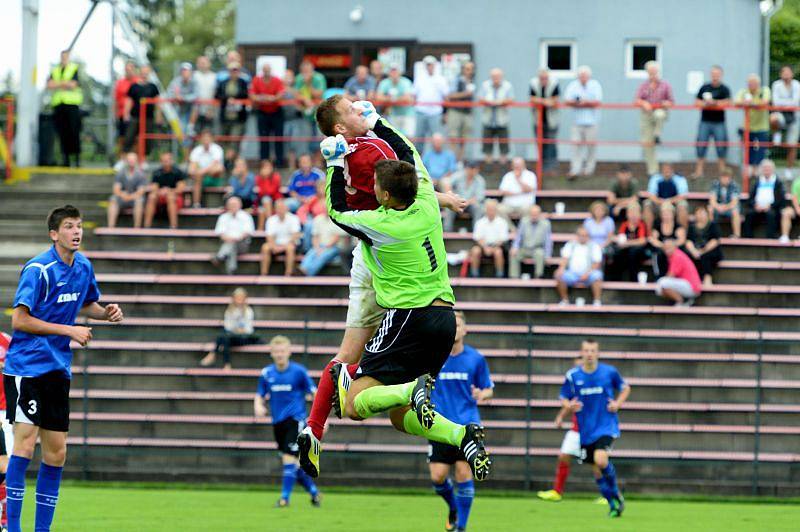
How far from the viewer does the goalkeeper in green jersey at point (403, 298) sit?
8.19 m

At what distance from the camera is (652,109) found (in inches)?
840

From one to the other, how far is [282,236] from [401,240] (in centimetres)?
1152

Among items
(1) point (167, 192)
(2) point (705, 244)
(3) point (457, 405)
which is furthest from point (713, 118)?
(3) point (457, 405)

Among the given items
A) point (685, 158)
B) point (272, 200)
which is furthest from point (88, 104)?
point (685, 158)

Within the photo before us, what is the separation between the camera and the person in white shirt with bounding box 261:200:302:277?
767 inches

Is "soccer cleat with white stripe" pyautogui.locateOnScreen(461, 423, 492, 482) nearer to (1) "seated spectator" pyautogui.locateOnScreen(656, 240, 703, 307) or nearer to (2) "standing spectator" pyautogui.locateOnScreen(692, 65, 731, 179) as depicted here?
(1) "seated spectator" pyautogui.locateOnScreen(656, 240, 703, 307)

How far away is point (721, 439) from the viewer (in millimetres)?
17094

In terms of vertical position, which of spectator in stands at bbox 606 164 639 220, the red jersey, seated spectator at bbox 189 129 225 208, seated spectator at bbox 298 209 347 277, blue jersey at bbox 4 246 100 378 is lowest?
blue jersey at bbox 4 246 100 378

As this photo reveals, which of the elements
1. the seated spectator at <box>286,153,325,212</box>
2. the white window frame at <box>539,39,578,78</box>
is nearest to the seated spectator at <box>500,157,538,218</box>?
the seated spectator at <box>286,153,325,212</box>

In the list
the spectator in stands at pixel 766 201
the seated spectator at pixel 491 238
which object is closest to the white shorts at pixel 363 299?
the seated spectator at pixel 491 238

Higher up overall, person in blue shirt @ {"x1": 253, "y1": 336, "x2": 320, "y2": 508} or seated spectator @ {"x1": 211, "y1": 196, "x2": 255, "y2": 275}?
seated spectator @ {"x1": 211, "y1": 196, "x2": 255, "y2": 275}

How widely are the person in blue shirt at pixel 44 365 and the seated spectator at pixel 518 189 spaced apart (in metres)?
11.0

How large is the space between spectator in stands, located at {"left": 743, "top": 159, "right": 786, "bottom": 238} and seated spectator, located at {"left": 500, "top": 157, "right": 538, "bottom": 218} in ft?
10.7

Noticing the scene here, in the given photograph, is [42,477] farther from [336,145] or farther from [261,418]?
[261,418]
